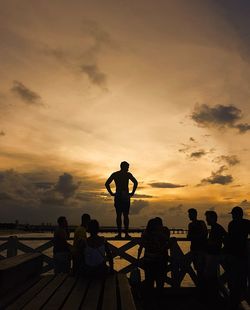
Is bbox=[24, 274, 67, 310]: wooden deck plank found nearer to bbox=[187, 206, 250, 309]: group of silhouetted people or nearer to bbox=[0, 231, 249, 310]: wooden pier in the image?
bbox=[0, 231, 249, 310]: wooden pier

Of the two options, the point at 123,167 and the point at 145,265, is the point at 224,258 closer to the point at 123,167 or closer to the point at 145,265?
the point at 145,265

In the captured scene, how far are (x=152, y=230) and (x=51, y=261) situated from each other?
3.78 meters

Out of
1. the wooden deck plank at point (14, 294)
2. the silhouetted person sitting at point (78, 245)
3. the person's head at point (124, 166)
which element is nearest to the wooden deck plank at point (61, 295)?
the wooden deck plank at point (14, 294)

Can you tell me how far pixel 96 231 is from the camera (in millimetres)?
7684

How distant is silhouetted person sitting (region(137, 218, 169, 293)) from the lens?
880 cm

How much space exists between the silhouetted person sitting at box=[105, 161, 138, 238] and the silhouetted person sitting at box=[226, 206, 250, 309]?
470cm

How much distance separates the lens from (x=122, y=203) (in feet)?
41.6

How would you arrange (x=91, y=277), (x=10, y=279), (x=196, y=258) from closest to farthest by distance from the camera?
(x=10, y=279)
(x=91, y=277)
(x=196, y=258)

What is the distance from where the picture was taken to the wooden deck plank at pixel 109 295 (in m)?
4.97

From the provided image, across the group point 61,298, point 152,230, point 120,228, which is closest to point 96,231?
point 152,230

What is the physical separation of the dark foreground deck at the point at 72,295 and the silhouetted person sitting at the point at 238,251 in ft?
8.47

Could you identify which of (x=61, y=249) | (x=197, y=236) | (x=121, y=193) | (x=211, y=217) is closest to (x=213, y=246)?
(x=211, y=217)

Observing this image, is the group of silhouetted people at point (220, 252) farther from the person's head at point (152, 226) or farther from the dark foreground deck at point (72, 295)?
the dark foreground deck at point (72, 295)

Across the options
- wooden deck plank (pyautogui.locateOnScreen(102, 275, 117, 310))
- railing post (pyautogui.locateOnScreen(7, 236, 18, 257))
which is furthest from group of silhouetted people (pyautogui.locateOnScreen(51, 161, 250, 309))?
railing post (pyautogui.locateOnScreen(7, 236, 18, 257))
